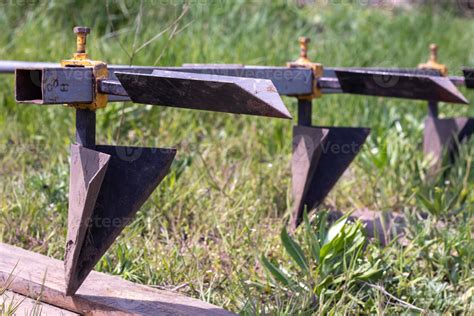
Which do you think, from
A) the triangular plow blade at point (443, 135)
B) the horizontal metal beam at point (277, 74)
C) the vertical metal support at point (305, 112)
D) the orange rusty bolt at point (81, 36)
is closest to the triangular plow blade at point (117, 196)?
the orange rusty bolt at point (81, 36)

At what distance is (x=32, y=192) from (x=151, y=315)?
4.15 ft

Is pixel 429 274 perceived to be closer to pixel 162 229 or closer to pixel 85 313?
pixel 162 229

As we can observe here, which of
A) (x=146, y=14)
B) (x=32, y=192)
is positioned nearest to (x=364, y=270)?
(x=32, y=192)

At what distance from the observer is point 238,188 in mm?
3512

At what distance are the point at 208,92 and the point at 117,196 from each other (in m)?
0.49

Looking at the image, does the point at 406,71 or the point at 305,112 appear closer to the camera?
the point at 305,112

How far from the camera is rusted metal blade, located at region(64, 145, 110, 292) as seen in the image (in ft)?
7.26

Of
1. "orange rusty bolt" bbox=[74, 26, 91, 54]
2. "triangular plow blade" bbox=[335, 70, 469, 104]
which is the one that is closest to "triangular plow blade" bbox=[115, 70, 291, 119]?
"orange rusty bolt" bbox=[74, 26, 91, 54]

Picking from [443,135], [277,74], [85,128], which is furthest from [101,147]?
[443,135]

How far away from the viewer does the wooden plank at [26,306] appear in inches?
88.3

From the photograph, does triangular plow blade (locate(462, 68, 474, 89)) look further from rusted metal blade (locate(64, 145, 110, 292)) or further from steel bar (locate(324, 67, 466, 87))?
rusted metal blade (locate(64, 145, 110, 292))

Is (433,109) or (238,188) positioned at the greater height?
(433,109)

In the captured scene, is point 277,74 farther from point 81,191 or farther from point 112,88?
point 81,191

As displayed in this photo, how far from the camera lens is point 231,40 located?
5.53m
